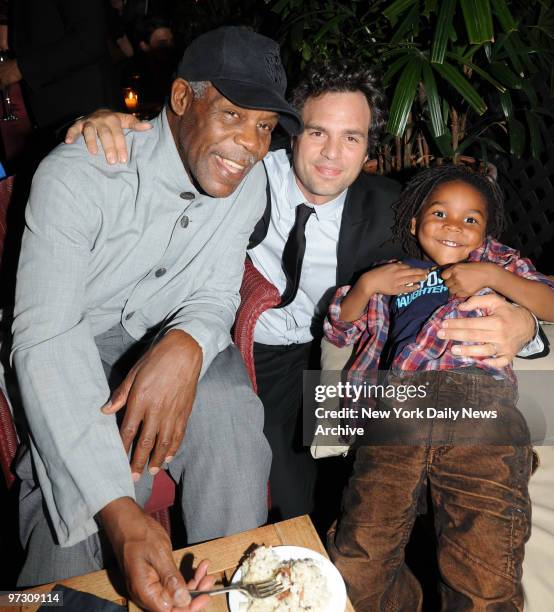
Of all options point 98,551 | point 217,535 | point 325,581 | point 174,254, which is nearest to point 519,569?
point 325,581

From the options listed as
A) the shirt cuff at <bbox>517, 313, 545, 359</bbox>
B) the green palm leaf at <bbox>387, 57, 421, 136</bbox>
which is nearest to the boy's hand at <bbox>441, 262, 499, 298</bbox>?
the shirt cuff at <bbox>517, 313, 545, 359</bbox>

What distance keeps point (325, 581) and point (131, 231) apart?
1.01 meters

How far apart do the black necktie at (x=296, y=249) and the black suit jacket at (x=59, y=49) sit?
1.60 m

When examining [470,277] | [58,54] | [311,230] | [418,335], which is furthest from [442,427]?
[58,54]

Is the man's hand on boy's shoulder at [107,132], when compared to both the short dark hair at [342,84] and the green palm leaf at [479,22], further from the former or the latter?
the green palm leaf at [479,22]

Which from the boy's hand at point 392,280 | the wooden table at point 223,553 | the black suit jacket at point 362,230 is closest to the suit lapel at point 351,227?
the black suit jacket at point 362,230

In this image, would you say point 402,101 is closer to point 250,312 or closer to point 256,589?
point 250,312

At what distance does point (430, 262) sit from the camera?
1.79 m

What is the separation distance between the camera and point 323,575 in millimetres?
1032

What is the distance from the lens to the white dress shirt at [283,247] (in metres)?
1.96

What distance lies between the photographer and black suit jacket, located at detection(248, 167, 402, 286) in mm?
1915

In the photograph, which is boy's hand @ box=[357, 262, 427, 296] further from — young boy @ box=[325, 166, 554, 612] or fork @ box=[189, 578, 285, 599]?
fork @ box=[189, 578, 285, 599]

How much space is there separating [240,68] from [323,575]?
1219 mm

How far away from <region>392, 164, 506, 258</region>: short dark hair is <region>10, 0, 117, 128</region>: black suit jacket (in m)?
1.84
